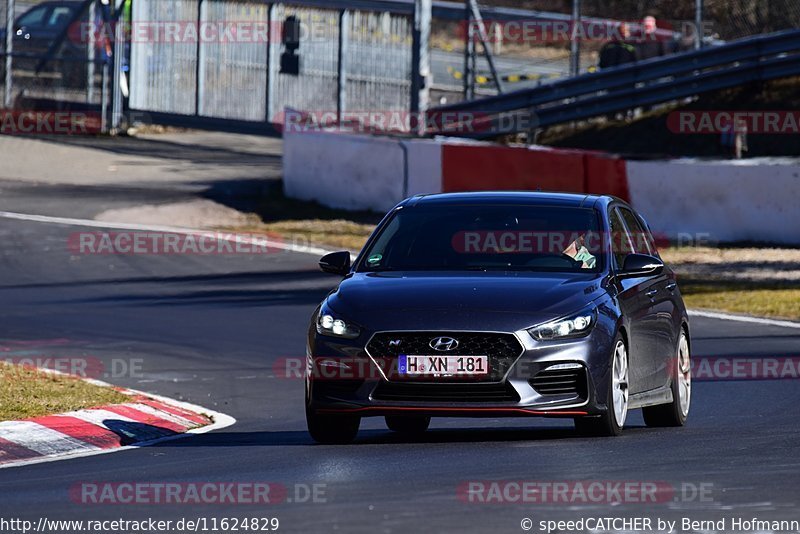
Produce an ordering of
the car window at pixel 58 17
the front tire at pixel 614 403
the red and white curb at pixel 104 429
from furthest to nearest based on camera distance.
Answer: the car window at pixel 58 17
the red and white curb at pixel 104 429
the front tire at pixel 614 403

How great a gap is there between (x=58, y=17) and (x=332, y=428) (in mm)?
32296

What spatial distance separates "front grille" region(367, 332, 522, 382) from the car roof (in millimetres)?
1589

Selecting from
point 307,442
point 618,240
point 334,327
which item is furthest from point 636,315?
point 307,442

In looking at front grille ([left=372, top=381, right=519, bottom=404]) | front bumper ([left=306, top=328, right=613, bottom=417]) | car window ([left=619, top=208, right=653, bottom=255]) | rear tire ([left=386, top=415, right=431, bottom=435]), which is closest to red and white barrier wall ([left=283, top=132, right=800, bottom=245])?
car window ([left=619, top=208, right=653, bottom=255])

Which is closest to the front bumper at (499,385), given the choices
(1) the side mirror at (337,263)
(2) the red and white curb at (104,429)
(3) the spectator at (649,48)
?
(1) the side mirror at (337,263)

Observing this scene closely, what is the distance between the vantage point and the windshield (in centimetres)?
1008

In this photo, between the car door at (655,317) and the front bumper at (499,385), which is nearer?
the front bumper at (499,385)

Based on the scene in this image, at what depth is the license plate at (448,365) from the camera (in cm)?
906

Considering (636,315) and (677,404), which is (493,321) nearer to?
(636,315)

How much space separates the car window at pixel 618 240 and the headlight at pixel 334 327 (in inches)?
74.5

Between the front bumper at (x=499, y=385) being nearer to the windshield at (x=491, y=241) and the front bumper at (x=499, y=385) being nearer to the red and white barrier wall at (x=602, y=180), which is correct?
the windshield at (x=491, y=241)

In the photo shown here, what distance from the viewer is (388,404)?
9.17 meters

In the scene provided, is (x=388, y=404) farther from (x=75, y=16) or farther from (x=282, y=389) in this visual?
(x=75, y=16)

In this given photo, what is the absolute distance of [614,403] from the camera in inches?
375
